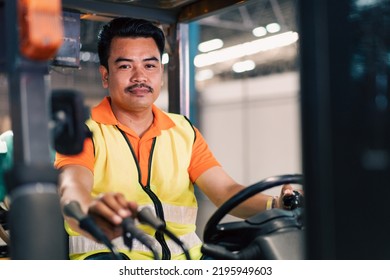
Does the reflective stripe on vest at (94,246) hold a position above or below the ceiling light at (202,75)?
below

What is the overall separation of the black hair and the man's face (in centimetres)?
2

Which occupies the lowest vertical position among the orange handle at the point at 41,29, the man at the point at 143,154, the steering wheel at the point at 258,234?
the steering wheel at the point at 258,234

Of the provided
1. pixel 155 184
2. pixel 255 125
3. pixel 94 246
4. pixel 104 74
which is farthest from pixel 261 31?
pixel 255 125

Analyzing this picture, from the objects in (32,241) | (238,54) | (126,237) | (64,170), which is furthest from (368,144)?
(238,54)

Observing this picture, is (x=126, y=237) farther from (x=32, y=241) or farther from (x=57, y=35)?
(x=57, y=35)

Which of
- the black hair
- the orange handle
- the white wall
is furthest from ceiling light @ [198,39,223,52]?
the white wall

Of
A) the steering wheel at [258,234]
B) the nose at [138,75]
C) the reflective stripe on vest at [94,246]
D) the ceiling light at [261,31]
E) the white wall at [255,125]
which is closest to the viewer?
the steering wheel at [258,234]

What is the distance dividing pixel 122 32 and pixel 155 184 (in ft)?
1.76

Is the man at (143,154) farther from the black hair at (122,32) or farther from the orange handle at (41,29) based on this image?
the orange handle at (41,29)

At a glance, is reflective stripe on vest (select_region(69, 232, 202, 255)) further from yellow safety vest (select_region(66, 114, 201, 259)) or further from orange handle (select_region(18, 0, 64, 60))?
orange handle (select_region(18, 0, 64, 60))

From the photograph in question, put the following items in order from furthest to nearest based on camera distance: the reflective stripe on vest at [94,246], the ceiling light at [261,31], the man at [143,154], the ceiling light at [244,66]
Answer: the ceiling light at [244,66], the ceiling light at [261,31], the man at [143,154], the reflective stripe on vest at [94,246]

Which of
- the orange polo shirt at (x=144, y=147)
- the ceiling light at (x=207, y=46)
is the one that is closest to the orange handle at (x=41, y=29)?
the orange polo shirt at (x=144, y=147)

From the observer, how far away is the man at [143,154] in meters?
2.06

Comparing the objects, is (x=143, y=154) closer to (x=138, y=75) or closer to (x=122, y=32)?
(x=138, y=75)
